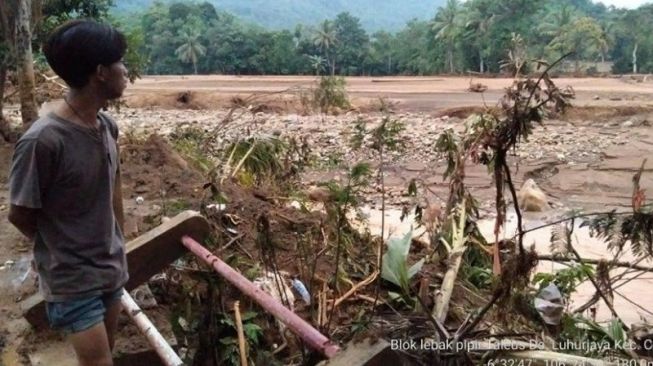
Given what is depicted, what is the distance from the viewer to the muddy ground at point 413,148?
5.71m

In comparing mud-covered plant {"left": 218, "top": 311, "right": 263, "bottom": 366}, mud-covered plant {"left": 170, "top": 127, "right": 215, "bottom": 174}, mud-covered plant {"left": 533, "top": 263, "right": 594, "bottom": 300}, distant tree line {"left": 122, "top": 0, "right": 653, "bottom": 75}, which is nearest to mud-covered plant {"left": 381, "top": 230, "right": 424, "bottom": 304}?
mud-covered plant {"left": 218, "top": 311, "right": 263, "bottom": 366}

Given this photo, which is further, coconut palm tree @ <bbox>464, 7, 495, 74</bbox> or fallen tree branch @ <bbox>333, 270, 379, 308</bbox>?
coconut palm tree @ <bbox>464, 7, 495, 74</bbox>

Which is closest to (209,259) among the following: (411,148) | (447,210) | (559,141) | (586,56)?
(447,210)

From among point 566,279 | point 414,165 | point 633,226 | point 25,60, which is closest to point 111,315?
point 633,226

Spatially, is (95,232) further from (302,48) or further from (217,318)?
(302,48)

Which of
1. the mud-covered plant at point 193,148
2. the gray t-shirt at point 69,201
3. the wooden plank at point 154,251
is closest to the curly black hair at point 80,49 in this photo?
the gray t-shirt at point 69,201

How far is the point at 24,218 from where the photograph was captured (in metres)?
1.96

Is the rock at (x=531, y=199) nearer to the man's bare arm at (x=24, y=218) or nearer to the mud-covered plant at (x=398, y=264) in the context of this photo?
the mud-covered plant at (x=398, y=264)

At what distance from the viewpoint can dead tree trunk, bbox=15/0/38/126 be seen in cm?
749

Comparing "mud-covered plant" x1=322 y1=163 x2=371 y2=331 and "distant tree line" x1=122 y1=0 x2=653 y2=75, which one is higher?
"distant tree line" x1=122 y1=0 x2=653 y2=75

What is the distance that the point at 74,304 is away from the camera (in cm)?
202

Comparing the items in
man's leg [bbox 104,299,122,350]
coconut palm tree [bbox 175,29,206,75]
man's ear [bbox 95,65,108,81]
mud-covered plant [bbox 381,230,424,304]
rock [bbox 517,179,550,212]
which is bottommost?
rock [bbox 517,179,550,212]

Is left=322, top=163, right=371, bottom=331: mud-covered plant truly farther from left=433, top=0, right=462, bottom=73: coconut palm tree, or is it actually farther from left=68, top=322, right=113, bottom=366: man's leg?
left=433, top=0, right=462, bottom=73: coconut palm tree

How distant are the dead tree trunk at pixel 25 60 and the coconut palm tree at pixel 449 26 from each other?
142 ft
